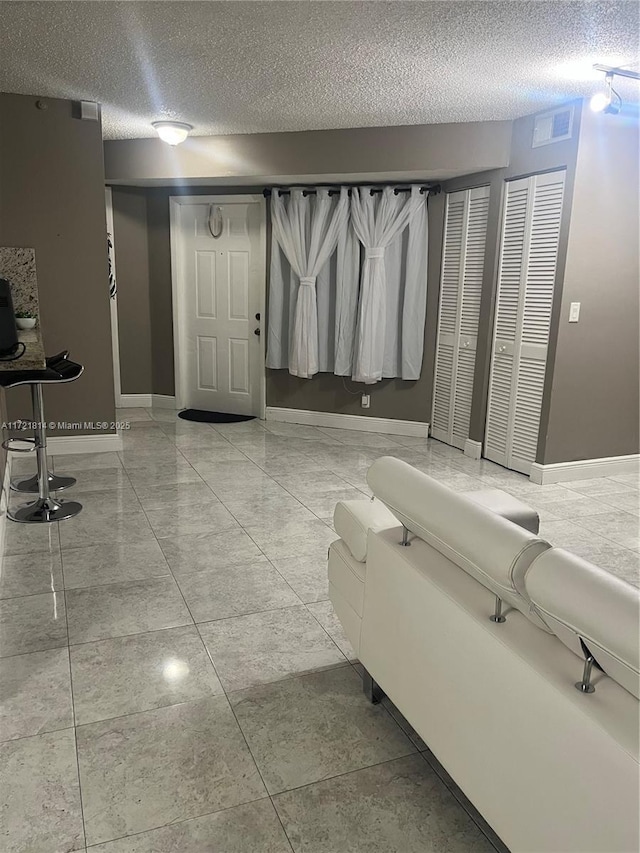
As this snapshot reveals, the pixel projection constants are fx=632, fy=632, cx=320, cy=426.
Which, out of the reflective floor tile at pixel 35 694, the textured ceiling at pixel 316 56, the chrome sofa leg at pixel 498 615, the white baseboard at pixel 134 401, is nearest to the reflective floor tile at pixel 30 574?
the reflective floor tile at pixel 35 694

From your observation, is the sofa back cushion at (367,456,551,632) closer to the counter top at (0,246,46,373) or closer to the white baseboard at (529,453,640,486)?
the white baseboard at (529,453,640,486)

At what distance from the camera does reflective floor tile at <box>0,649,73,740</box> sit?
6.37ft

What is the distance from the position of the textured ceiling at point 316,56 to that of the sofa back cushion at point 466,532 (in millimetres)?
2087

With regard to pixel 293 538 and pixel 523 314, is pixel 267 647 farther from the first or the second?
pixel 523 314

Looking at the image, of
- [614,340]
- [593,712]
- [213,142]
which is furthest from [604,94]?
[593,712]

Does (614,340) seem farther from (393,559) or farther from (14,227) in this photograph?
(14,227)

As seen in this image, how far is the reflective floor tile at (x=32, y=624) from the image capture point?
2.36 m

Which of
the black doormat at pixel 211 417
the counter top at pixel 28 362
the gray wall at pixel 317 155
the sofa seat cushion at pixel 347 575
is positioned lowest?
the black doormat at pixel 211 417

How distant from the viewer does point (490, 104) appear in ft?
13.4

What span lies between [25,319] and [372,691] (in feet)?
12.0

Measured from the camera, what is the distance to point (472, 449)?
5.12 m

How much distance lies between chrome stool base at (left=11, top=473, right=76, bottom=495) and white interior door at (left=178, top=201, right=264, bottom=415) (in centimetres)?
242

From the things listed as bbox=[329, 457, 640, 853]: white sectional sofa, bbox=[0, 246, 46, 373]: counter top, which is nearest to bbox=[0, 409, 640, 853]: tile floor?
bbox=[329, 457, 640, 853]: white sectional sofa

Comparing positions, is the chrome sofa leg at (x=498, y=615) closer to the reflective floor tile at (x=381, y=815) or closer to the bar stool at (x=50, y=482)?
the reflective floor tile at (x=381, y=815)
